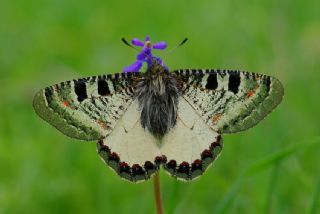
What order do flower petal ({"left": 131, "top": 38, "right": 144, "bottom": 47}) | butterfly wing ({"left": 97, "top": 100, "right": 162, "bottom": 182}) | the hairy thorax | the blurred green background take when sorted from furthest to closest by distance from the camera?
the blurred green background < flower petal ({"left": 131, "top": 38, "right": 144, "bottom": 47}) < the hairy thorax < butterfly wing ({"left": 97, "top": 100, "right": 162, "bottom": 182})

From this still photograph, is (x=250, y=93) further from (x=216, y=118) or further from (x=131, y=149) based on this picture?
(x=131, y=149)

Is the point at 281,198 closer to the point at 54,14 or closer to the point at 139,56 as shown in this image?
the point at 139,56

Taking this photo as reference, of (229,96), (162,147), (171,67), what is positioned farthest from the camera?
(171,67)

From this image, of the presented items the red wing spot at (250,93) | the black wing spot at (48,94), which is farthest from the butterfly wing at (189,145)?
the black wing spot at (48,94)

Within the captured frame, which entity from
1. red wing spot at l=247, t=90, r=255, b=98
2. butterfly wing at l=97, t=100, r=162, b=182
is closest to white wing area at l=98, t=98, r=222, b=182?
butterfly wing at l=97, t=100, r=162, b=182

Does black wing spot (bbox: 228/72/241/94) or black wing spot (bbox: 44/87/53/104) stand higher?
black wing spot (bbox: 44/87/53/104)

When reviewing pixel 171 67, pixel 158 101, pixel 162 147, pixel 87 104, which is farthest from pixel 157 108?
pixel 171 67

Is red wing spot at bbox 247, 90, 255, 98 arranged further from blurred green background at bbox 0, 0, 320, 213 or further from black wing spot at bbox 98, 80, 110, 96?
black wing spot at bbox 98, 80, 110, 96

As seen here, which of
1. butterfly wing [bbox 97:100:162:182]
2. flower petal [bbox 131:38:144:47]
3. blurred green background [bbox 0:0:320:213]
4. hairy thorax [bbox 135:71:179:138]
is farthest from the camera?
blurred green background [bbox 0:0:320:213]

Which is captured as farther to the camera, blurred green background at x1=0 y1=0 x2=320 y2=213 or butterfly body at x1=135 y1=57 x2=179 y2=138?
blurred green background at x1=0 y1=0 x2=320 y2=213
